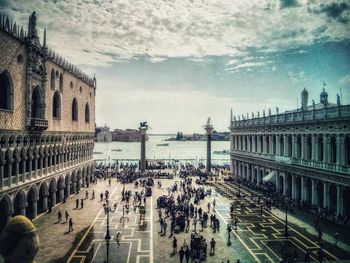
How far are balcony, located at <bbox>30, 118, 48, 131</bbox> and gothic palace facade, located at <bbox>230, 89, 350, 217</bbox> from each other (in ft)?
83.8

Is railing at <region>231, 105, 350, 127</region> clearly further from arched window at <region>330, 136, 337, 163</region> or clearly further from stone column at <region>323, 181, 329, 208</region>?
stone column at <region>323, 181, 329, 208</region>

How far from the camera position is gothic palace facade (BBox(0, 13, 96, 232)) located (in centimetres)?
2473

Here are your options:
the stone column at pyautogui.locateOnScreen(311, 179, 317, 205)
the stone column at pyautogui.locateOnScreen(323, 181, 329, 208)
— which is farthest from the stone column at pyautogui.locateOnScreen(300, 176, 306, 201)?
the stone column at pyautogui.locateOnScreen(323, 181, 329, 208)

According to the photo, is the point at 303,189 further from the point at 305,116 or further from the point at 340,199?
the point at 305,116

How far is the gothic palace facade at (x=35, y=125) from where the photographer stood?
24.7m

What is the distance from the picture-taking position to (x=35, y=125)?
1125 inches

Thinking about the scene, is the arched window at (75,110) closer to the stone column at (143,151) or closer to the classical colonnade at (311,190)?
the stone column at (143,151)

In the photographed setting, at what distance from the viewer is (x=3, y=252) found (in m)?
7.10

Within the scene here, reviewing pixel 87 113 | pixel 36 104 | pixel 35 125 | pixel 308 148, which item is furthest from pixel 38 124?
pixel 308 148

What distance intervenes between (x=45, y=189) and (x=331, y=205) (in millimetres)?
26676

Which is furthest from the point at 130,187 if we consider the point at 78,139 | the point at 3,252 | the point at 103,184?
the point at 3,252

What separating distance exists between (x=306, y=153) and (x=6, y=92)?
2841 cm

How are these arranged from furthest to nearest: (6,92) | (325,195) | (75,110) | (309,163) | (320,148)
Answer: (75,110) < (309,163) < (320,148) < (325,195) < (6,92)

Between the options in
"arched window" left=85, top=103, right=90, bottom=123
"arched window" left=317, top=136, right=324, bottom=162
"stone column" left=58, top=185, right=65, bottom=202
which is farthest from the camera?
"arched window" left=85, top=103, right=90, bottom=123
